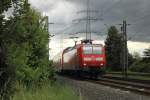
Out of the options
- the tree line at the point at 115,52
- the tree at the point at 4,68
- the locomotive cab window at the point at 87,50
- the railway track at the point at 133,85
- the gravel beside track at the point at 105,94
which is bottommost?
the gravel beside track at the point at 105,94

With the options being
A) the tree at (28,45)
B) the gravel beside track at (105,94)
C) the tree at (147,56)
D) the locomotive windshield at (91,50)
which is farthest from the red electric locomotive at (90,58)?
the tree at (147,56)

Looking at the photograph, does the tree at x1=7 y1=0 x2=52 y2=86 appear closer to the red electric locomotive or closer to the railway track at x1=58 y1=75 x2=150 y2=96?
the railway track at x1=58 y1=75 x2=150 y2=96

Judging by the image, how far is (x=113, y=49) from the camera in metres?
112

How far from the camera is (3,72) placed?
1038 cm

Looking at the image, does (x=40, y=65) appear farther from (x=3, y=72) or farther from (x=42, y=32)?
(x=3, y=72)

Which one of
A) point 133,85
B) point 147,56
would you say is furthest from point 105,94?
point 147,56

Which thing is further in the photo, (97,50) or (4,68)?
(97,50)

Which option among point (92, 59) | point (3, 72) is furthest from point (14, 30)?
point (92, 59)

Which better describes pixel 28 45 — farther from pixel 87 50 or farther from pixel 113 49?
pixel 113 49

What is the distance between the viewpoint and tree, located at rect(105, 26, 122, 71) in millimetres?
104075

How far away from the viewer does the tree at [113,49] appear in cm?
10407

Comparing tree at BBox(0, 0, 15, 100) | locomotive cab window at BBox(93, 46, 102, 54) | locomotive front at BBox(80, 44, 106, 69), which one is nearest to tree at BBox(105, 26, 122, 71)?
locomotive cab window at BBox(93, 46, 102, 54)

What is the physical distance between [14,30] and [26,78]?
7.10 metres

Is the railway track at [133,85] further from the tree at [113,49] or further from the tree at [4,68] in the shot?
the tree at [113,49]
